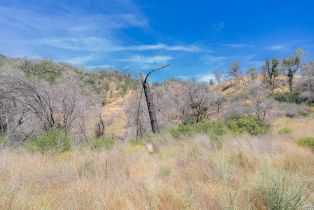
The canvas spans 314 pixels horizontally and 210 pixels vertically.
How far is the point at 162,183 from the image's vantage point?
4.49 metres

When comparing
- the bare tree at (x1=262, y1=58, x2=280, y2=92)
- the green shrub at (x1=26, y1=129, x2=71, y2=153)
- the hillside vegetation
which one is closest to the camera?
the hillside vegetation

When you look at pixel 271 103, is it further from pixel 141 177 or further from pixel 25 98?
pixel 141 177

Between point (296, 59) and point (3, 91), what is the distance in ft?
217

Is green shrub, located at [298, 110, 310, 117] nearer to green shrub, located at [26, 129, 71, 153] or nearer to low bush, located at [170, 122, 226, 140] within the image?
low bush, located at [170, 122, 226, 140]

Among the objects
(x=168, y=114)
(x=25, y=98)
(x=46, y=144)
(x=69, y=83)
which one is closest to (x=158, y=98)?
(x=168, y=114)

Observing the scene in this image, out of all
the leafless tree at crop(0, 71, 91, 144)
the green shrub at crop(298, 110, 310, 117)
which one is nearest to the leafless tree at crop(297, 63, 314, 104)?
the green shrub at crop(298, 110, 310, 117)

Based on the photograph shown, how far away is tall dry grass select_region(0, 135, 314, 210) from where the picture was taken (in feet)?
11.7

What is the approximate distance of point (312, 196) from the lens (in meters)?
3.99

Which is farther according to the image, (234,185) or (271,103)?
(271,103)

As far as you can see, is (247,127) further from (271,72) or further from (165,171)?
(271,72)

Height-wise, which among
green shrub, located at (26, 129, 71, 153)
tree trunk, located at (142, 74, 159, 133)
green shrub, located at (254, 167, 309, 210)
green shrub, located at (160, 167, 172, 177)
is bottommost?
green shrub, located at (160, 167, 172, 177)

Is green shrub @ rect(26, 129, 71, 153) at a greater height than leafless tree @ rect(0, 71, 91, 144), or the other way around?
leafless tree @ rect(0, 71, 91, 144)

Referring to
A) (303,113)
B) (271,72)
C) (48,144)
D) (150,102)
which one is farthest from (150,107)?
(271,72)

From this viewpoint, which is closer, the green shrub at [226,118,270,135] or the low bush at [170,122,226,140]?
the low bush at [170,122,226,140]
